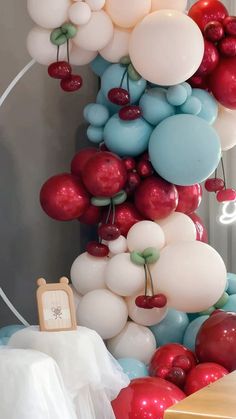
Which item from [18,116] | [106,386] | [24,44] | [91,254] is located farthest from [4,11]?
[106,386]

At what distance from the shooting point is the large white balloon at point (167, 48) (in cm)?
234

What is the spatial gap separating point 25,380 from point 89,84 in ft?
6.03

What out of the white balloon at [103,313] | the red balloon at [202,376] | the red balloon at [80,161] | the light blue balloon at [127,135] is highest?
the light blue balloon at [127,135]

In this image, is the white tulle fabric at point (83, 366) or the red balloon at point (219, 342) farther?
the red balloon at point (219, 342)

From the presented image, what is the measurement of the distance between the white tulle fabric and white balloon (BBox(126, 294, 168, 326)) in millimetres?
554

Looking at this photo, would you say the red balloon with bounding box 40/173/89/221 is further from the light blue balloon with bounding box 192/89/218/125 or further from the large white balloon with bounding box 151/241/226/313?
the light blue balloon with bounding box 192/89/218/125

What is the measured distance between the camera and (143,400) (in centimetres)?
203

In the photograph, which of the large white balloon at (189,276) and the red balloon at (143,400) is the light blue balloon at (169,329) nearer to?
the large white balloon at (189,276)

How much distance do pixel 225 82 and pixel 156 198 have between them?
447 millimetres

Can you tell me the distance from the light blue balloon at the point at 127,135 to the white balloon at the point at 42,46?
0.92 ft

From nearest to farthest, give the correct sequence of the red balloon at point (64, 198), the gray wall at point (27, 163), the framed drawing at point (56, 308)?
the framed drawing at point (56, 308), the red balloon at point (64, 198), the gray wall at point (27, 163)

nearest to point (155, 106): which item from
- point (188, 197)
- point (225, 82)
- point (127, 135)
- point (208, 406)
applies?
point (127, 135)

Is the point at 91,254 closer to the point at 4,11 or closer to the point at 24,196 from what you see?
the point at 24,196

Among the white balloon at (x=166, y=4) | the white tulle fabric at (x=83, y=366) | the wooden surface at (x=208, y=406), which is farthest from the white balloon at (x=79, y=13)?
the wooden surface at (x=208, y=406)
